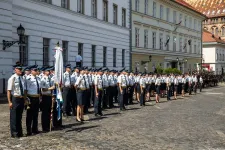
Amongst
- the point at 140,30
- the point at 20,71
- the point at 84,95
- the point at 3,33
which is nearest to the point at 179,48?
the point at 140,30

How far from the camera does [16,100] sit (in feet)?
34.1

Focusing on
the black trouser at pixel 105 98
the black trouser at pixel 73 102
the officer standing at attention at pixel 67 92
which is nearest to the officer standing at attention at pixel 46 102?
the officer standing at attention at pixel 67 92

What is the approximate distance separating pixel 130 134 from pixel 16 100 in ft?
11.4

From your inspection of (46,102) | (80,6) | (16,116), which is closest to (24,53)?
(80,6)

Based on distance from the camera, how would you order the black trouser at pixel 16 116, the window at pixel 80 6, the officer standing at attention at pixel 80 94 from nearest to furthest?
1. the black trouser at pixel 16 116
2. the officer standing at attention at pixel 80 94
3. the window at pixel 80 6

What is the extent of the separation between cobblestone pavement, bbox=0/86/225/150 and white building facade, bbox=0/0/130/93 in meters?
6.90

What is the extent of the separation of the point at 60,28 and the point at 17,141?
656 inches

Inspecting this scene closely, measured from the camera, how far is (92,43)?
30.2 metres

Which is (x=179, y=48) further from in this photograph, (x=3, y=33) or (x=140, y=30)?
(x=3, y=33)

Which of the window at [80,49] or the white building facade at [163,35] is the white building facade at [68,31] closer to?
the window at [80,49]

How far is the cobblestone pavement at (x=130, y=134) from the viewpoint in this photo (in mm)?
9383

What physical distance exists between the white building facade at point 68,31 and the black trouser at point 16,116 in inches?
369

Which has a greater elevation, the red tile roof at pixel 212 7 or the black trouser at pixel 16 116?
the red tile roof at pixel 212 7

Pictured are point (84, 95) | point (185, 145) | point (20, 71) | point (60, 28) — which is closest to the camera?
point (185, 145)
